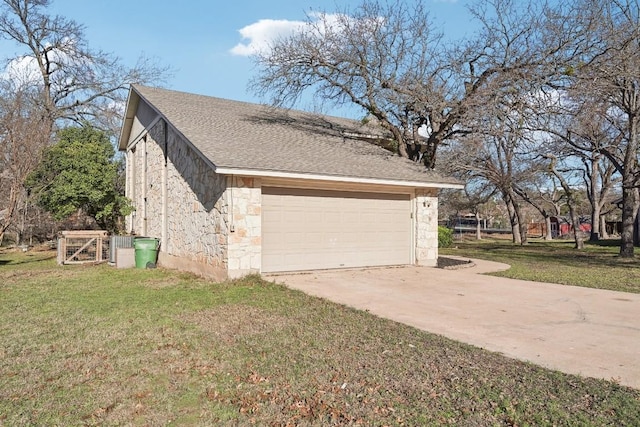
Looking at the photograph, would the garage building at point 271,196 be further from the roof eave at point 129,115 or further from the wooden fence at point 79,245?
the wooden fence at point 79,245

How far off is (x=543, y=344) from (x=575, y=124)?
14.8m

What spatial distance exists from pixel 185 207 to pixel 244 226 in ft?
10.0

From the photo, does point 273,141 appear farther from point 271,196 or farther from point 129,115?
point 129,115

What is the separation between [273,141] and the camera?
12289mm

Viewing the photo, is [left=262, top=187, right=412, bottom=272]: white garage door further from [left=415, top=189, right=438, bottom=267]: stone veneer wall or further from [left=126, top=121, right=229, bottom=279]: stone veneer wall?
[left=126, top=121, right=229, bottom=279]: stone veneer wall

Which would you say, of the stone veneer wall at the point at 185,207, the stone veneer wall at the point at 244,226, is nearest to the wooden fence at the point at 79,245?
the stone veneer wall at the point at 185,207

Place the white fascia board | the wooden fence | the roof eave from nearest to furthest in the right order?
the white fascia board
the wooden fence
the roof eave

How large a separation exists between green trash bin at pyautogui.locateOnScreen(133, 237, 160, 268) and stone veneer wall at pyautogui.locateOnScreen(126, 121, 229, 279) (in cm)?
38

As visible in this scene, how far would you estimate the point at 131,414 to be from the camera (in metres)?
3.37

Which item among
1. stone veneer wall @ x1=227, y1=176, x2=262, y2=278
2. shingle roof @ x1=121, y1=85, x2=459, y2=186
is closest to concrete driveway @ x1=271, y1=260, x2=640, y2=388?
stone veneer wall @ x1=227, y1=176, x2=262, y2=278

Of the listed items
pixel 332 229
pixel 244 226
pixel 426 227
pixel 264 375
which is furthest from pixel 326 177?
pixel 264 375

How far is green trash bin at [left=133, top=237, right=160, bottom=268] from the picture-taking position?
13122 mm

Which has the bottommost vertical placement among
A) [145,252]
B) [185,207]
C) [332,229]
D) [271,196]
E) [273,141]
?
[145,252]

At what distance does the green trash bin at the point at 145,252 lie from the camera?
13.1 metres
